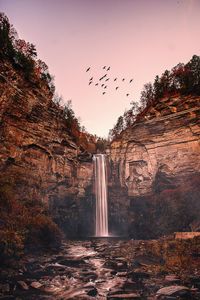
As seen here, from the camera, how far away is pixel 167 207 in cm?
2264

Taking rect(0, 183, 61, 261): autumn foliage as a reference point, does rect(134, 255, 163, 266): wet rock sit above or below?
below

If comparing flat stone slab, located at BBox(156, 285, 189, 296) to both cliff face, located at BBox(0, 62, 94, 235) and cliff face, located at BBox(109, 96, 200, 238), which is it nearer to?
cliff face, located at BBox(109, 96, 200, 238)

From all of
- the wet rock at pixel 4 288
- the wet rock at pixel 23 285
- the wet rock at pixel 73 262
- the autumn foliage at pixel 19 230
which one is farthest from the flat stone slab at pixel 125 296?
the autumn foliage at pixel 19 230

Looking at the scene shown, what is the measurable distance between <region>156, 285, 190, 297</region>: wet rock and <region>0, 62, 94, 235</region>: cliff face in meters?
14.2

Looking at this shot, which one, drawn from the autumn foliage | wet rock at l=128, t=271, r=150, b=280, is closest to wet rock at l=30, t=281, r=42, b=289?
the autumn foliage

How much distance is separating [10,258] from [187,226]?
635 inches

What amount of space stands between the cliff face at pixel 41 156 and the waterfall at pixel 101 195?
1.01m

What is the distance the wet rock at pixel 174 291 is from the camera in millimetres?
7503

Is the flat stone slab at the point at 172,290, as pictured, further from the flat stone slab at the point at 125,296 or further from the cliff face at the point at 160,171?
the cliff face at the point at 160,171

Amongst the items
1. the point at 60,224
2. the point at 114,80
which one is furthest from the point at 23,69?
the point at 60,224

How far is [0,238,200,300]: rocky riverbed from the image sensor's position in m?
7.84

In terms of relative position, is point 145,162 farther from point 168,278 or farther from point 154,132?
point 168,278

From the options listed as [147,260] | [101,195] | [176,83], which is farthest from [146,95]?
[147,260]

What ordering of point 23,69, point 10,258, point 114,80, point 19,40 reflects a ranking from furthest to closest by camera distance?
1. point 19,40
2. point 23,69
3. point 114,80
4. point 10,258
